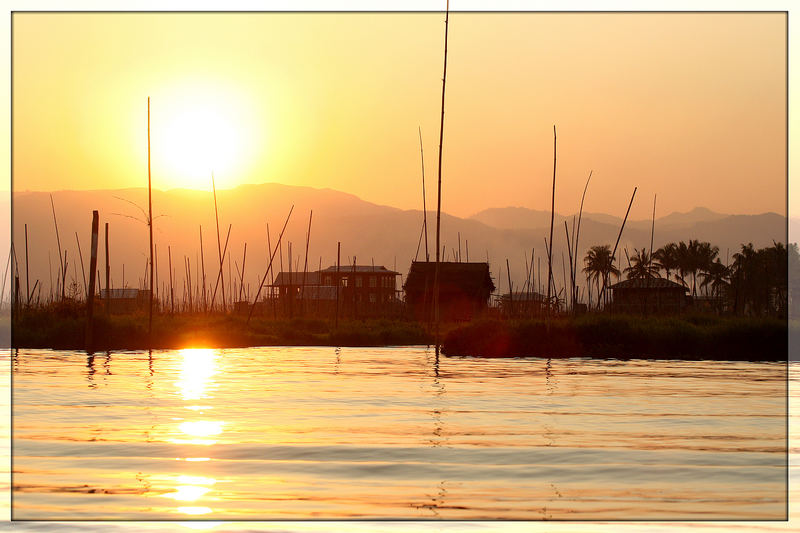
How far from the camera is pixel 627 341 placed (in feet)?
102

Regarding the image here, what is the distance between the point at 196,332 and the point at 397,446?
29.0 metres

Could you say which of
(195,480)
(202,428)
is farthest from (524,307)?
(195,480)

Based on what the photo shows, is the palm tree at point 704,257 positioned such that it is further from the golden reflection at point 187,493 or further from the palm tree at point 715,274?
the golden reflection at point 187,493

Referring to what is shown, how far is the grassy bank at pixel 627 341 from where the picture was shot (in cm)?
3070

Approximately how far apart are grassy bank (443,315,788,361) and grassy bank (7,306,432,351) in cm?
506

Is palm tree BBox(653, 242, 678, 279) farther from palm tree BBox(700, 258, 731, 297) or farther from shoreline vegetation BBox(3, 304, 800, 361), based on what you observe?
shoreline vegetation BBox(3, 304, 800, 361)

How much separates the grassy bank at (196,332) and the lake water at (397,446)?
11608mm

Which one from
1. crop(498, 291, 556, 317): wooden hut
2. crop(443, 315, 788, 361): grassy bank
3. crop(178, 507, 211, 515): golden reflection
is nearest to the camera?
crop(178, 507, 211, 515): golden reflection

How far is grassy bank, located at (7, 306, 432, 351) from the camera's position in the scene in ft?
110

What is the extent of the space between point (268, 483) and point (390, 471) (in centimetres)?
132

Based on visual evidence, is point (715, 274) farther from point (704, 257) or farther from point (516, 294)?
point (516, 294)

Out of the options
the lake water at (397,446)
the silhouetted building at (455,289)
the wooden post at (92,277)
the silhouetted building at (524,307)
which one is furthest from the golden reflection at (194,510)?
the silhouetted building at (455,289)

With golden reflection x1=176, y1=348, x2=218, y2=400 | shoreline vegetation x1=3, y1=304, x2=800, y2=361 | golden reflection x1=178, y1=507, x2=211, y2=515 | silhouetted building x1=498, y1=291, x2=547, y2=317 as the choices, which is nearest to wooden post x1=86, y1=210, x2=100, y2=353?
shoreline vegetation x1=3, y1=304, x2=800, y2=361

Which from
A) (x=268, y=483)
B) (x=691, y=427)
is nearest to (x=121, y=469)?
(x=268, y=483)
